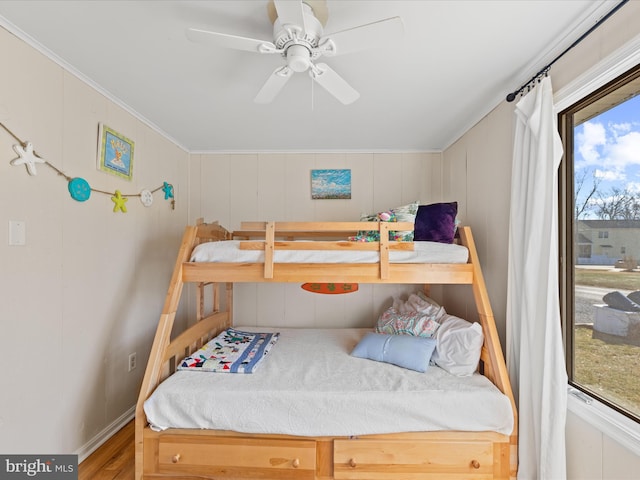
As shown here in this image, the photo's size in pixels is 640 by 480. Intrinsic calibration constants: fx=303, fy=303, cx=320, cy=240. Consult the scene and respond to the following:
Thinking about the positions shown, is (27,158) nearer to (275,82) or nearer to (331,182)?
(275,82)

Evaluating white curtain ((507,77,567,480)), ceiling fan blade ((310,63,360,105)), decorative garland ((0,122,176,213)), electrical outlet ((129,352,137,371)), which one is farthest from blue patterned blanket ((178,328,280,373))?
ceiling fan blade ((310,63,360,105))

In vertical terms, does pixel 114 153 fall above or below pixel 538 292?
above

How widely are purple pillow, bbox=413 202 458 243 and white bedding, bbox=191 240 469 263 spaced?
0.77 ft

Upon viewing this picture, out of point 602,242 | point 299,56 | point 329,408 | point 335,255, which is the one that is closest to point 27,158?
point 299,56

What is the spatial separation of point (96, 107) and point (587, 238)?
2903 mm

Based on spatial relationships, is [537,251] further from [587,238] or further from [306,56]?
[306,56]

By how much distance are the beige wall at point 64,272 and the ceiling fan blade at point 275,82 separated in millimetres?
1149

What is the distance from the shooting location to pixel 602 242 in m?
→ 1.41

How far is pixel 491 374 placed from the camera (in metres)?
1.77

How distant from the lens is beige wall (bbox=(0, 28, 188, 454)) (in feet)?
4.73

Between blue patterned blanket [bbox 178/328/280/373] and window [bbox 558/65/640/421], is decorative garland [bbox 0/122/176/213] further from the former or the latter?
window [bbox 558/65/640/421]

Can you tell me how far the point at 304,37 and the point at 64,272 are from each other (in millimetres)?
1768

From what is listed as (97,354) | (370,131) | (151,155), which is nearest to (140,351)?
(97,354)

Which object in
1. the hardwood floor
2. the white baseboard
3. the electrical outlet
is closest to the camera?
the hardwood floor
